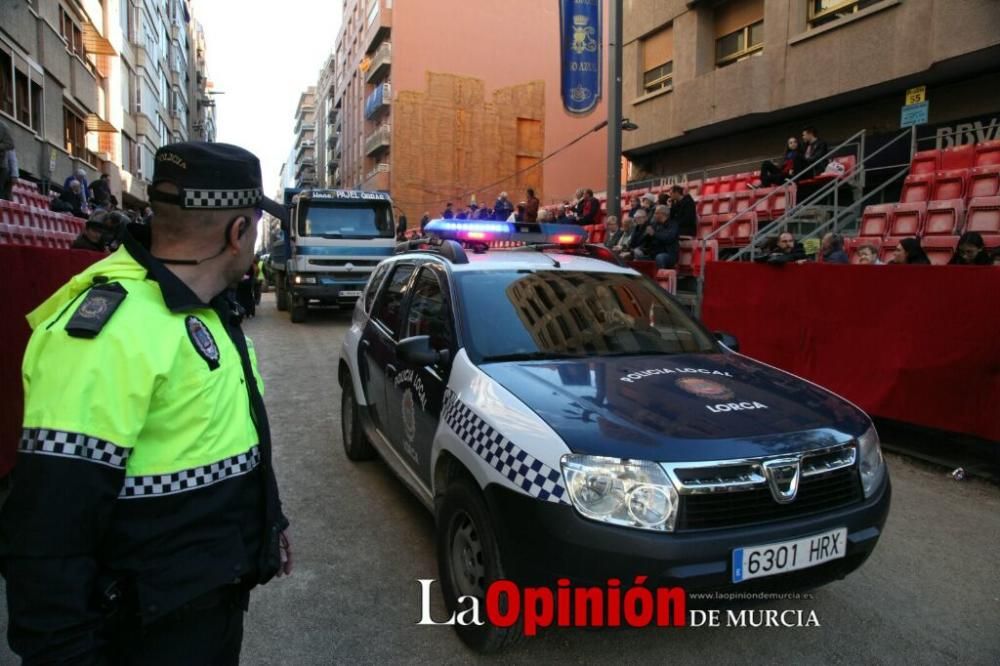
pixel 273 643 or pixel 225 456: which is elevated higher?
pixel 225 456

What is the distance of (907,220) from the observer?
10008mm

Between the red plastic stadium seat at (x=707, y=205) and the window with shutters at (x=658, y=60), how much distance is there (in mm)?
5906

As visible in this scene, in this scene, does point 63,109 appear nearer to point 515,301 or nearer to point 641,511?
point 515,301

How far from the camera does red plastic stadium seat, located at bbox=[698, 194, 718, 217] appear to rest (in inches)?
560

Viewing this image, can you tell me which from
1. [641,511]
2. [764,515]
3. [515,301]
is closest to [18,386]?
[515,301]

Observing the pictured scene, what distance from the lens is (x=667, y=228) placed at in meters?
11.0

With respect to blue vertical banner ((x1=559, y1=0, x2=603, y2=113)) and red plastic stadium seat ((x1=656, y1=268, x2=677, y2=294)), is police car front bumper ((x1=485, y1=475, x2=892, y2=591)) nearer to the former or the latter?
red plastic stadium seat ((x1=656, y1=268, x2=677, y2=294))

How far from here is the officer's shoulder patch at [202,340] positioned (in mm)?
1543

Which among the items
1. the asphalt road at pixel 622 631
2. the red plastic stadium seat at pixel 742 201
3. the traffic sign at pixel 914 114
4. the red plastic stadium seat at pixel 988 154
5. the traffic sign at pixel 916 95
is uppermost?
the traffic sign at pixel 916 95

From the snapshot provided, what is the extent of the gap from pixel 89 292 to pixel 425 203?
131ft

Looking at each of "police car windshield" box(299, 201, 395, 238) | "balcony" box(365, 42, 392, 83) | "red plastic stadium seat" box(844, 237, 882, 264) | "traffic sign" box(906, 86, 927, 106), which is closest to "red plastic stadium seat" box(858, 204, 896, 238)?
"red plastic stadium seat" box(844, 237, 882, 264)

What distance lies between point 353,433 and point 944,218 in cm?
886

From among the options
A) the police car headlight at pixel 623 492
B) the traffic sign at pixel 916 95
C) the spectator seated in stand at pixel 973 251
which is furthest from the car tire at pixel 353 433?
the traffic sign at pixel 916 95

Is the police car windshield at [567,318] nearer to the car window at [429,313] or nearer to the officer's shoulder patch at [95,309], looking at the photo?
the car window at [429,313]
